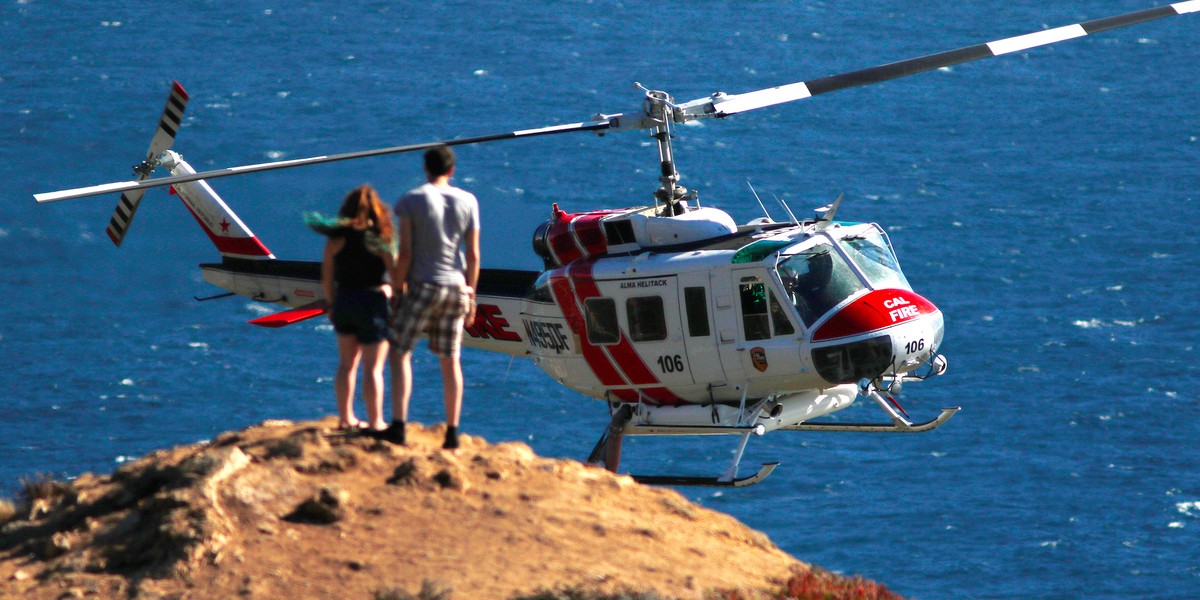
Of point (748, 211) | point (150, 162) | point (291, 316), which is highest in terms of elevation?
point (150, 162)

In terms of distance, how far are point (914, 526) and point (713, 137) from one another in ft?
136

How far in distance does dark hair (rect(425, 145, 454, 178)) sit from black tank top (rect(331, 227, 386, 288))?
2.66 feet

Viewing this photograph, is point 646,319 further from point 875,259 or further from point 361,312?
point 361,312

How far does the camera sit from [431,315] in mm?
12812

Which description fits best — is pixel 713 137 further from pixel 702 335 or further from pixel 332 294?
pixel 332 294

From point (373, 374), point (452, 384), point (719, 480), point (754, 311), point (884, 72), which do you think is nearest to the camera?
point (373, 374)

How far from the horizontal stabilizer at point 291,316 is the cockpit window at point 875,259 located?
27.3 feet

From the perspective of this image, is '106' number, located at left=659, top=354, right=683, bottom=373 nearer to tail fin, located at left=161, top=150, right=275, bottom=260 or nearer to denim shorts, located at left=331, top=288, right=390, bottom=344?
tail fin, located at left=161, top=150, right=275, bottom=260

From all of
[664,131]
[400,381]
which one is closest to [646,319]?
[664,131]

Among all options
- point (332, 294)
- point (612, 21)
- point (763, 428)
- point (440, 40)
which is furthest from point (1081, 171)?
point (332, 294)

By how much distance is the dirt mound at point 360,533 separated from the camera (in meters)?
12.0

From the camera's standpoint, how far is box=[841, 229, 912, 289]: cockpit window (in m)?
21.1

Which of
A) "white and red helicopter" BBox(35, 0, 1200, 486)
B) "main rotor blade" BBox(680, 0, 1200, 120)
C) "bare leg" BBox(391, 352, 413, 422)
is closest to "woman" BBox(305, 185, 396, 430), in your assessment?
"bare leg" BBox(391, 352, 413, 422)

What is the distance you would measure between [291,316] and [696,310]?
6.81m
